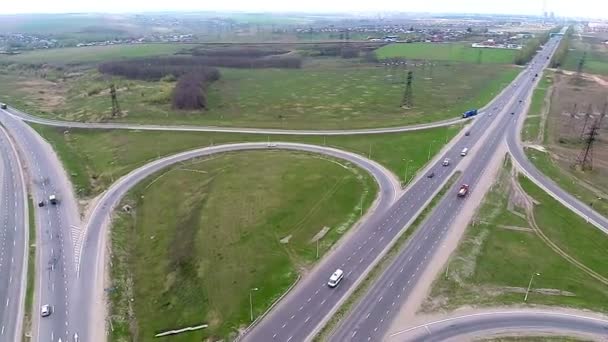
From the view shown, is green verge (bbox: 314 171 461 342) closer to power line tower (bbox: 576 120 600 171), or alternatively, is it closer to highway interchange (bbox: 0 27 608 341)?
highway interchange (bbox: 0 27 608 341)

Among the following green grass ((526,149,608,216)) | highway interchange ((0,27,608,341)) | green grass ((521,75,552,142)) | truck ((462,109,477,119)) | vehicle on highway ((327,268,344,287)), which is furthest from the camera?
truck ((462,109,477,119))

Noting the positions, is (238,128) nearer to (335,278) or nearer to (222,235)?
(222,235)

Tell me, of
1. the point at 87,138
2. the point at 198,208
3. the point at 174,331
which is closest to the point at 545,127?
the point at 198,208

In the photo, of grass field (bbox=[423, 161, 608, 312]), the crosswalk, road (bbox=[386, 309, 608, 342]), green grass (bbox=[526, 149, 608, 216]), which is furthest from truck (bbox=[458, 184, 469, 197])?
the crosswalk

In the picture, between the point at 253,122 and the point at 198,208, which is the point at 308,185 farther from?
the point at 253,122

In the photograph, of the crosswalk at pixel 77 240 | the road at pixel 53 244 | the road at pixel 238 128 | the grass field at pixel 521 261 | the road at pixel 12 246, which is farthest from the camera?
the road at pixel 238 128

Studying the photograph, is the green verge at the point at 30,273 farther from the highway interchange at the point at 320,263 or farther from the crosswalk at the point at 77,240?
the crosswalk at the point at 77,240

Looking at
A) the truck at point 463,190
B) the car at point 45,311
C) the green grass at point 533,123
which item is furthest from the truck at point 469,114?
the car at point 45,311
